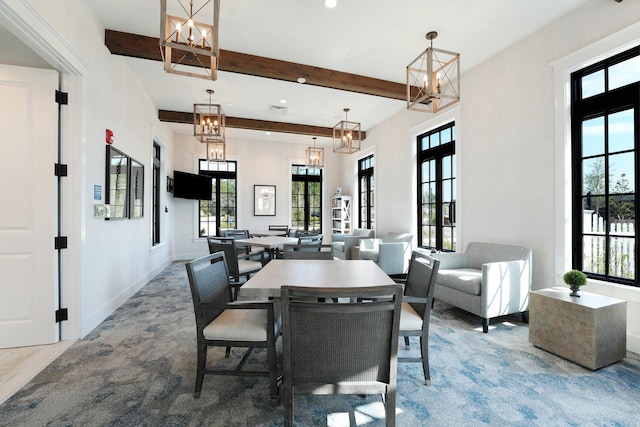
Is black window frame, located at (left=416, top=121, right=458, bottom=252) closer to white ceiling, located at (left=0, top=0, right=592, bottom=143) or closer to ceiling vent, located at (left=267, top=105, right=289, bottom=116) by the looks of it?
white ceiling, located at (left=0, top=0, right=592, bottom=143)

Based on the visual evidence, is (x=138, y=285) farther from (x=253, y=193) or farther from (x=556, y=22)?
(x=556, y=22)

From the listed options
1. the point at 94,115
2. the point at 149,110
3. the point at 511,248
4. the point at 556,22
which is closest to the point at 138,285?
the point at 94,115

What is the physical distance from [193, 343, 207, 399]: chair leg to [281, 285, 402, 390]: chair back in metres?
0.74

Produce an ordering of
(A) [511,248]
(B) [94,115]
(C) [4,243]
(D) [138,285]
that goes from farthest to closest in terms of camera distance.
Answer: (D) [138,285]
(A) [511,248]
(B) [94,115]
(C) [4,243]

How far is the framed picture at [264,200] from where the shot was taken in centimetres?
813

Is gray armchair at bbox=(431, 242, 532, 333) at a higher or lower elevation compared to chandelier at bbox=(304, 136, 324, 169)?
lower

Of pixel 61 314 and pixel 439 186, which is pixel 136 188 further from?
pixel 439 186

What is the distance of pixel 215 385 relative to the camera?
1962 mm

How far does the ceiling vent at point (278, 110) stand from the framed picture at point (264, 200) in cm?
252

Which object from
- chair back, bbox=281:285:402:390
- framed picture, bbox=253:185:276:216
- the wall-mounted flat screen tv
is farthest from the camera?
framed picture, bbox=253:185:276:216

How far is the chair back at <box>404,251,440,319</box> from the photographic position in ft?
6.01

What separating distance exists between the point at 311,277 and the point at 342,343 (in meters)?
0.69

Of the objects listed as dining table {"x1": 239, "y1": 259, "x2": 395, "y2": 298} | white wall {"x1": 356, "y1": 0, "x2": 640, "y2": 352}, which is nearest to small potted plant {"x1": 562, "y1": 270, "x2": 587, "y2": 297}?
white wall {"x1": 356, "y1": 0, "x2": 640, "y2": 352}

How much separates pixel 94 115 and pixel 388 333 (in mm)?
3556
